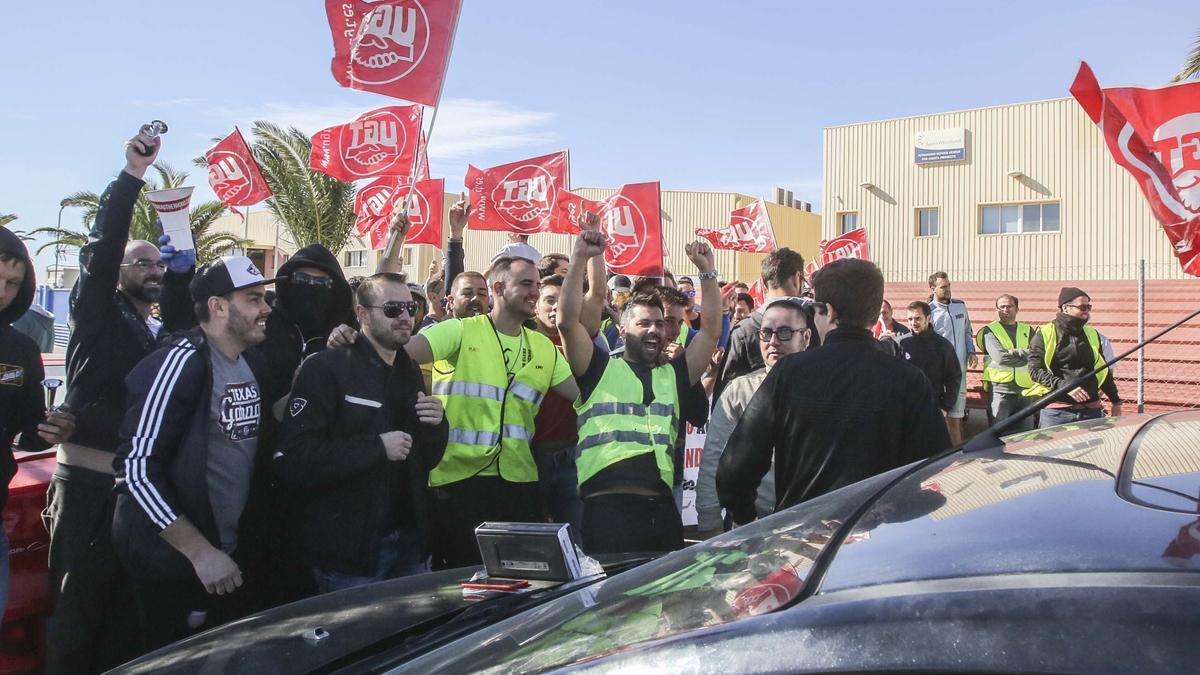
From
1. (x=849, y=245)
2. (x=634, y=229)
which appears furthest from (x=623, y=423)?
(x=849, y=245)

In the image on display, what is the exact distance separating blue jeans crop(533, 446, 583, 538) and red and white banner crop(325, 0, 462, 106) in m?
3.20

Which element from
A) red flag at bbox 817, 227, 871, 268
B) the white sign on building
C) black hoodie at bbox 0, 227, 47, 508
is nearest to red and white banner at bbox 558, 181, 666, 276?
black hoodie at bbox 0, 227, 47, 508

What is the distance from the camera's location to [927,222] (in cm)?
2578

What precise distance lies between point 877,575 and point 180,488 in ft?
9.28

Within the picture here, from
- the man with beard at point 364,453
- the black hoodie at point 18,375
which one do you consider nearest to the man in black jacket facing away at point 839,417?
the man with beard at point 364,453

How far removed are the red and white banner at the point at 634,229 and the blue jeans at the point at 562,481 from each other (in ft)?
11.0

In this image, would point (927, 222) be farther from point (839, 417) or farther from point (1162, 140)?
point (839, 417)

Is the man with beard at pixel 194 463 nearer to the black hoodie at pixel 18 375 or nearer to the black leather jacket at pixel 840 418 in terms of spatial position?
the black hoodie at pixel 18 375

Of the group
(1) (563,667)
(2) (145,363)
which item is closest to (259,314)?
(2) (145,363)

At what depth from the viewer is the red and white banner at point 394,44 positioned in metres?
6.89

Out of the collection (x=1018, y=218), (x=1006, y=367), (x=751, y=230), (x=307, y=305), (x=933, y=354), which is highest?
(x=1018, y=218)

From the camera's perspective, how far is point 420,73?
A: 6.99 meters

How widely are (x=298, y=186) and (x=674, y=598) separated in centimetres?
2363

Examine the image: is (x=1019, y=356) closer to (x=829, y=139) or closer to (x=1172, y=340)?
(x=1172, y=340)
